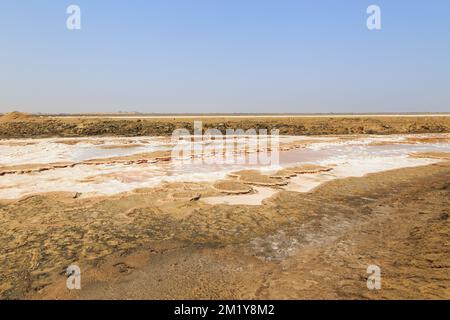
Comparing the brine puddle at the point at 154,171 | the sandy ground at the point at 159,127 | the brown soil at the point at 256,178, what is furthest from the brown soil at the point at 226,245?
the sandy ground at the point at 159,127

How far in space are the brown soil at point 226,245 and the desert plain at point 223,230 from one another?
2cm

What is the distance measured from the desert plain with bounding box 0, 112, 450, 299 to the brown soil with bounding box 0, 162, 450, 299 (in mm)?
21

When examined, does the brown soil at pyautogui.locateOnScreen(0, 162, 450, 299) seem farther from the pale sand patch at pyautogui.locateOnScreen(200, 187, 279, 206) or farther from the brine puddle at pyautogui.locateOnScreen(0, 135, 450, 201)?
the brine puddle at pyautogui.locateOnScreen(0, 135, 450, 201)

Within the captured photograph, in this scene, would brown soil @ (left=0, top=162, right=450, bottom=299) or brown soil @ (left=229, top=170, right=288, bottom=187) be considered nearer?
brown soil @ (left=0, top=162, right=450, bottom=299)

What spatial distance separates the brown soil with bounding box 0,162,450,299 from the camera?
387 centimetres

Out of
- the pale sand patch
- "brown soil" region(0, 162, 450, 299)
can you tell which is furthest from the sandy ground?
"brown soil" region(0, 162, 450, 299)

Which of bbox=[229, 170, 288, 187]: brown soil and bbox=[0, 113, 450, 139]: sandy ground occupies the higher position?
bbox=[0, 113, 450, 139]: sandy ground

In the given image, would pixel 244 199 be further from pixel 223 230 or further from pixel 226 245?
pixel 226 245

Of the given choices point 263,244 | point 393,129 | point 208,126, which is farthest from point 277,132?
point 263,244

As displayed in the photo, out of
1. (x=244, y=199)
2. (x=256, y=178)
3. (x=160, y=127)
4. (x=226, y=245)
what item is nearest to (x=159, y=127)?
(x=160, y=127)

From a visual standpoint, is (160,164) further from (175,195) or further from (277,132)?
(277,132)

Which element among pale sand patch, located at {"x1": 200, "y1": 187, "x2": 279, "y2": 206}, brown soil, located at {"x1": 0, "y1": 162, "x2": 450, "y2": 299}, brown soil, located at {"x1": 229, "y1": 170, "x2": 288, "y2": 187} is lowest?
brown soil, located at {"x1": 0, "y1": 162, "x2": 450, "y2": 299}

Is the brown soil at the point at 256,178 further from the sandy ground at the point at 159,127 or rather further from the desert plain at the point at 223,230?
the sandy ground at the point at 159,127
